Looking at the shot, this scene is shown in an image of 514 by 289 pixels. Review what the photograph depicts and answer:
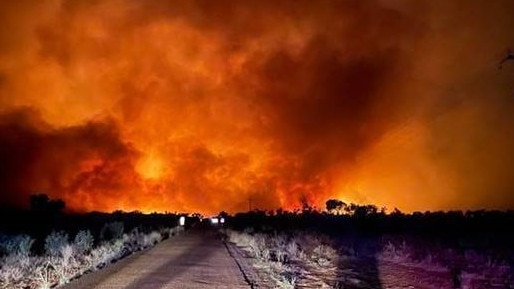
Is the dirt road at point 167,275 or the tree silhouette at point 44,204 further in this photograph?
the tree silhouette at point 44,204

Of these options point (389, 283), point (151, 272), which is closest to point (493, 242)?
point (389, 283)

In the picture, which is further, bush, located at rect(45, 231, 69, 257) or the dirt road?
bush, located at rect(45, 231, 69, 257)

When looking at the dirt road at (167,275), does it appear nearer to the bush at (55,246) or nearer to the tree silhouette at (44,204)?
the bush at (55,246)

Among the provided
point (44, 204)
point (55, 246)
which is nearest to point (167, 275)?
point (55, 246)

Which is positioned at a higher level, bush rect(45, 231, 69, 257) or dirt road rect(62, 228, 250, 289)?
bush rect(45, 231, 69, 257)

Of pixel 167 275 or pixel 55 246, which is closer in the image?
pixel 167 275

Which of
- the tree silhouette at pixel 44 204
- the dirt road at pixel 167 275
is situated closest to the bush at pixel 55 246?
the dirt road at pixel 167 275

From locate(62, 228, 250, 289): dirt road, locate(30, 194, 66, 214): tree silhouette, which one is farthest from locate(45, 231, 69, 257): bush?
locate(30, 194, 66, 214): tree silhouette

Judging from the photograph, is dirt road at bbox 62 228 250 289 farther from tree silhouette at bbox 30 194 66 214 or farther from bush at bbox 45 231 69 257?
tree silhouette at bbox 30 194 66 214

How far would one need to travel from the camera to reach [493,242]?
3381cm

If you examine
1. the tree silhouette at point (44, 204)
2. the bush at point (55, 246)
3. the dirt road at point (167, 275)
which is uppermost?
the tree silhouette at point (44, 204)

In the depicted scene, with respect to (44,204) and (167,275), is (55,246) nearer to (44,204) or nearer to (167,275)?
(167,275)

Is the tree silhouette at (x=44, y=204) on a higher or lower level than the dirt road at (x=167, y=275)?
higher

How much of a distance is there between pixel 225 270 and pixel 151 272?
98.0 inches
